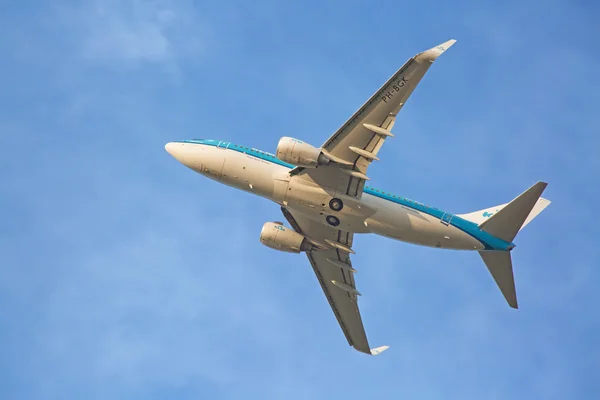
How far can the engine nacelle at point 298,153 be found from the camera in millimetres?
57031

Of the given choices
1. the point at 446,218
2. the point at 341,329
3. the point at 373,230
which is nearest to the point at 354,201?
the point at 373,230

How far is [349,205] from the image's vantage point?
59.4 metres

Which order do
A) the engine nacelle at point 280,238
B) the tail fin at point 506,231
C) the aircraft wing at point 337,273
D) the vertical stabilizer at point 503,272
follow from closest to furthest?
the tail fin at point 506,231 → the vertical stabilizer at point 503,272 → the aircraft wing at point 337,273 → the engine nacelle at point 280,238

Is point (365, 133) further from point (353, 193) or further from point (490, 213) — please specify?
point (490, 213)

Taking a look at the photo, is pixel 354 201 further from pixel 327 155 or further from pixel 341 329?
pixel 341 329

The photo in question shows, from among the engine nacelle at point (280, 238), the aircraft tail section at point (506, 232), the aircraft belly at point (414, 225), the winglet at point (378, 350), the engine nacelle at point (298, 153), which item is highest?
the engine nacelle at point (298, 153)

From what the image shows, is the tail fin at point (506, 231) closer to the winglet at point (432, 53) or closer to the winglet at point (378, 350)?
the winglet at point (432, 53)

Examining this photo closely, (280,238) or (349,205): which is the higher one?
(280,238)

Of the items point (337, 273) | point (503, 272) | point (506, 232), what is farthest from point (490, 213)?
point (337, 273)

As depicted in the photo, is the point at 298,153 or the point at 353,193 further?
the point at 353,193

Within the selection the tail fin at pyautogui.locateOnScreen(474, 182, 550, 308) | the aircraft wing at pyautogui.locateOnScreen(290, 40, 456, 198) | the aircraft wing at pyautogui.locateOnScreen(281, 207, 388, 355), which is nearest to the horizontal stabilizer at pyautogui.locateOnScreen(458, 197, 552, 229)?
the tail fin at pyautogui.locateOnScreen(474, 182, 550, 308)

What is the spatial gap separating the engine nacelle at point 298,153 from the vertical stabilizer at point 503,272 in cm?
1475

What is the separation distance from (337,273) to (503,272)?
15.4m

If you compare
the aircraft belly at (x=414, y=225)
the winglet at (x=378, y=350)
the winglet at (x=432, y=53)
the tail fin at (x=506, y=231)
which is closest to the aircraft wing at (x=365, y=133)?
the winglet at (x=432, y=53)
